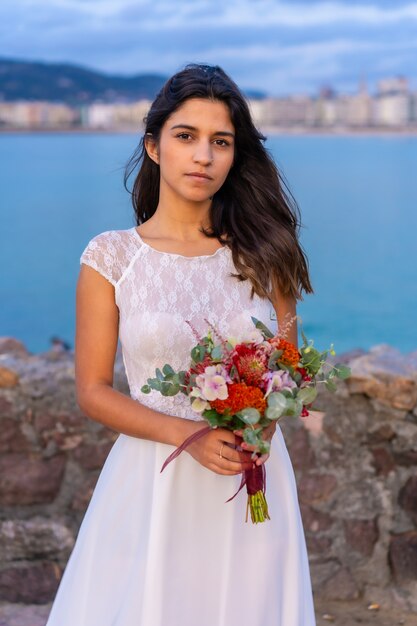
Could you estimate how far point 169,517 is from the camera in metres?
2.59

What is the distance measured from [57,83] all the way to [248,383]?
475 inches

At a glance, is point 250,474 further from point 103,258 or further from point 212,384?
point 103,258

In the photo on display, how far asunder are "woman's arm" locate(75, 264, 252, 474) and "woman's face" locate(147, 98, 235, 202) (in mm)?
344

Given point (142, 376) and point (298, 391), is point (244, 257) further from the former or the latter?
point (298, 391)

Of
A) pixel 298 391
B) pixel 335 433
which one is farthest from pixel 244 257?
pixel 335 433

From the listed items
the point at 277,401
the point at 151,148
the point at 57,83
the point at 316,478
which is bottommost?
the point at 277,401

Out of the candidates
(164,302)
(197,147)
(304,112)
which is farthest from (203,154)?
(304,112)

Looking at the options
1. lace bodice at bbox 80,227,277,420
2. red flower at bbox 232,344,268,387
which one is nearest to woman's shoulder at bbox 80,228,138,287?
lace bodice at bbox 80,227,277,420

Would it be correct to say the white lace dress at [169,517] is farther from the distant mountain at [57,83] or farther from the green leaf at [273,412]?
the distant mountain at [57,83]

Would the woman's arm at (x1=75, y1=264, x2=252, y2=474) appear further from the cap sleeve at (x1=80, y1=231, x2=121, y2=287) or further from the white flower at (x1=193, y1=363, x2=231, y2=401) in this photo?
the white flower at (x1=193, y1=363, x2=231, y2=401)

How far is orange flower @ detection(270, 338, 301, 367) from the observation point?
7.34ft

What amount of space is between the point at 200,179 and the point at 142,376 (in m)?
0.55

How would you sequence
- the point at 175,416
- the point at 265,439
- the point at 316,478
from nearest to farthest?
the point at 265,439 → the point at 175,416 → the point at 316,478

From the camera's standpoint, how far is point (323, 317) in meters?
17.4
